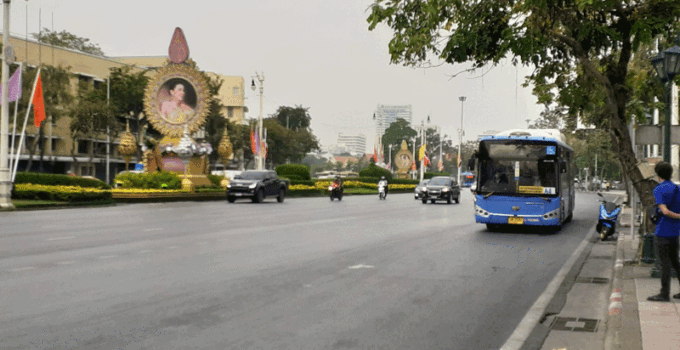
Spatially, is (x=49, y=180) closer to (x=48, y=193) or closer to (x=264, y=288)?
(x=48, y=193)

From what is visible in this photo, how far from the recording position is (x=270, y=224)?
21.4 metres

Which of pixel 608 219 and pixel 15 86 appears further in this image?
pixel 15 86

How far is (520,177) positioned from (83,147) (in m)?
63.1

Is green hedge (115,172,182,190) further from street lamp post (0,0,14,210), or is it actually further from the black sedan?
the black sedan

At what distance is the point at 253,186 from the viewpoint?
3709 centimetres

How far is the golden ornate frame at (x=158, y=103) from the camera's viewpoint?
49.8m

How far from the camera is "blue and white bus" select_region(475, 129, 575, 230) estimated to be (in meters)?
19.9

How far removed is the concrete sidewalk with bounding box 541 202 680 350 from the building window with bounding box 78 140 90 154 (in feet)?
227

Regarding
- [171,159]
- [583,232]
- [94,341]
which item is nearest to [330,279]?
[94,341]

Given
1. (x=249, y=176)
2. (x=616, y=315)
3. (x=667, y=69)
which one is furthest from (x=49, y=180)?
(x=616, y=315)

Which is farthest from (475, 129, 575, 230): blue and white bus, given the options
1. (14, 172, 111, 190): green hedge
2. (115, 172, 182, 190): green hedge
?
(115, 172, 182, 190): green hedge

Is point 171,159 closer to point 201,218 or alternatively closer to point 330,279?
point 201,218

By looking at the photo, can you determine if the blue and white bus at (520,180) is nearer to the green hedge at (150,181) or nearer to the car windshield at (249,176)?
the car windshield at (249,176)

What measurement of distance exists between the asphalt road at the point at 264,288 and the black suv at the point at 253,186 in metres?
18.6
